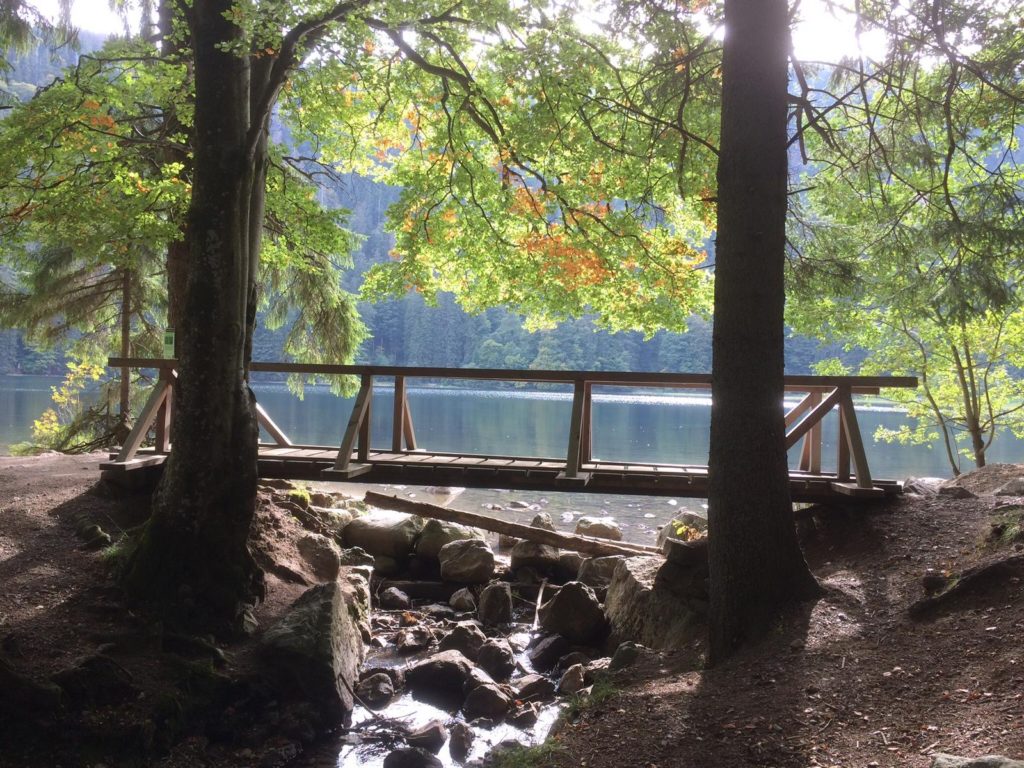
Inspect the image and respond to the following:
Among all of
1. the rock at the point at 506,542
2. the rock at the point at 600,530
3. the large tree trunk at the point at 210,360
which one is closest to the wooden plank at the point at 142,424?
the large tree trunk at the point at 210,360

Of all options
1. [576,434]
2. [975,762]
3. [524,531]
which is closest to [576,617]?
[576,434]

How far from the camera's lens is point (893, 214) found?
6938 mm

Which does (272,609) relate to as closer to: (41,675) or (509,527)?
(41,675)

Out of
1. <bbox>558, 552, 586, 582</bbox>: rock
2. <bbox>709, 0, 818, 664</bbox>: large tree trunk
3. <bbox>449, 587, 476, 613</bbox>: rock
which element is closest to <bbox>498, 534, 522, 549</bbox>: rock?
<bbox>558, 552, 586, 582</bbox>: rock

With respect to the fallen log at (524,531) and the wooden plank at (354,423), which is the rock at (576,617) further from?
the wooden plank at (354,423)

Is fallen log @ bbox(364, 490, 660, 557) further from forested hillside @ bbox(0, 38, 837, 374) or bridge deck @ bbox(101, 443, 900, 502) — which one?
forested hillside @ bbox(0, 38, 837, 374)

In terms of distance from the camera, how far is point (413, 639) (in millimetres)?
6742

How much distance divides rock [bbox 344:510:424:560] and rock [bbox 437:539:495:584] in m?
0.57

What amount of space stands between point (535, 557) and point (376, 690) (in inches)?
128

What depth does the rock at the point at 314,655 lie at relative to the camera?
5.08 m

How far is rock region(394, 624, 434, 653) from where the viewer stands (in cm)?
663

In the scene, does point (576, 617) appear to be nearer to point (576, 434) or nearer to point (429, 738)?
point (576, 434)

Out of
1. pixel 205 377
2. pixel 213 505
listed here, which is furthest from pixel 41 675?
pixel 205 377

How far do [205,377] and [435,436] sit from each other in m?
26.0
